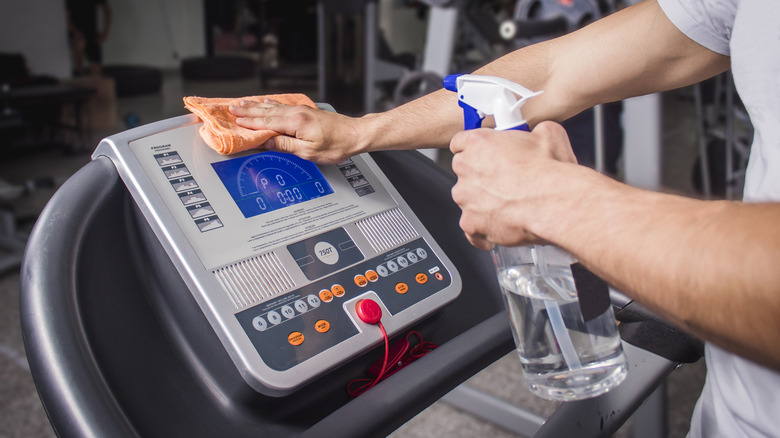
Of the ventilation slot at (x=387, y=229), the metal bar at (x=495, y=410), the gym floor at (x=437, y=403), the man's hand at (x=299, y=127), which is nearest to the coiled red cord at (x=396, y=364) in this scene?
the ventilation slot at (x=387, y=229)

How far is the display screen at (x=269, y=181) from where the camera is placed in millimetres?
635

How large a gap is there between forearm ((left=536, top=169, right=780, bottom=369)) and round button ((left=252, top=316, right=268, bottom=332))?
10.4 inches

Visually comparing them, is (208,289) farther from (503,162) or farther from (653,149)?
Result: (653,149)

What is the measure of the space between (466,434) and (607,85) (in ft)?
3.57

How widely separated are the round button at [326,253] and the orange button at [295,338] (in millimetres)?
90

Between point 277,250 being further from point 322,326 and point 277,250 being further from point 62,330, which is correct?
point 62,330

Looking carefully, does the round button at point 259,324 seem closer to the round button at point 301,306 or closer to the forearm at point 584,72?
the round button at point 301,306

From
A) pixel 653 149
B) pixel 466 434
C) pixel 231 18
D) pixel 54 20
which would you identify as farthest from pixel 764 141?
pixel 231 18

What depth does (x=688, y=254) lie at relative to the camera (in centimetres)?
41

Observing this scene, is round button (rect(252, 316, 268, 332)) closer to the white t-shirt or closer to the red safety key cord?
the red safety key cord

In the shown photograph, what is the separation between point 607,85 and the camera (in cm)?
80

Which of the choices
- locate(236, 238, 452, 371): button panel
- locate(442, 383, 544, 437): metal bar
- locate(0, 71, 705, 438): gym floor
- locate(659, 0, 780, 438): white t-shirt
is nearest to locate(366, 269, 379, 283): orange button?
locate(236, 238, 452, 371): button panel

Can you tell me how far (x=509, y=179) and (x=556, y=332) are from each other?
18 centimetres

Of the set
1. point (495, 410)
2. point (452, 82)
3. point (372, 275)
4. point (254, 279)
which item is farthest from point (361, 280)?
point (495, 410)
